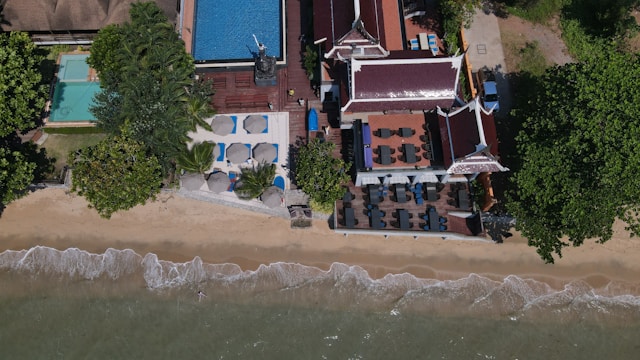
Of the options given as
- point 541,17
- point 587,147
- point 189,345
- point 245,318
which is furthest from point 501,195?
point 189,345

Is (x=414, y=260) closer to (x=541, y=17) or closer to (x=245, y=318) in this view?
(x=245, y=318)

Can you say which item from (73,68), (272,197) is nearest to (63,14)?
(73,68)

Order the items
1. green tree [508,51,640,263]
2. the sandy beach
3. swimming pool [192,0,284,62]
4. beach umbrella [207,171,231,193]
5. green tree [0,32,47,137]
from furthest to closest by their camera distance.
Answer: swimming pool [192,0,284,62] < the sandy beach < beach umbrella [207,171,231,193] < green tree [0,32,47,137] < green tree [508,51,640,263]

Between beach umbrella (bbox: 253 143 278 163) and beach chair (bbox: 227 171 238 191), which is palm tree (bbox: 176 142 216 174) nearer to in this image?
beach chair (bbox: 227 171 238 191)

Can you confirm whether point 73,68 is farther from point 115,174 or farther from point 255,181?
point 255,181

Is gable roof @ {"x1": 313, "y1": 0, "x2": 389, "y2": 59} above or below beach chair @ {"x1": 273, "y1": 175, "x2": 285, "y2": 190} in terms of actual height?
above

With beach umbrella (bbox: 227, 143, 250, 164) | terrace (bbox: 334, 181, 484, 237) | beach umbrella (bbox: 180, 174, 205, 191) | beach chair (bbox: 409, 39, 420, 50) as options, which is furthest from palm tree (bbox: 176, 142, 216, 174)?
beach chair (bbox: 409, 39, 420, 50)
